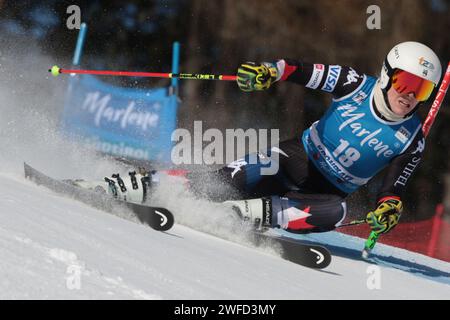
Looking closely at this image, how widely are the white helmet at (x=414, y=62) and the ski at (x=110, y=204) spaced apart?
155cm

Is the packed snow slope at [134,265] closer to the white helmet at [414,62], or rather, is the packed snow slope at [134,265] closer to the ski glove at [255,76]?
the ski glove at [255,76]

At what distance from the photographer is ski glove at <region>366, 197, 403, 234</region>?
13.8ft

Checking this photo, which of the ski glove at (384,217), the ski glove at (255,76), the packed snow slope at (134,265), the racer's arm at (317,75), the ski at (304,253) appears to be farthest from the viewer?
the racer's arm at (317,75)

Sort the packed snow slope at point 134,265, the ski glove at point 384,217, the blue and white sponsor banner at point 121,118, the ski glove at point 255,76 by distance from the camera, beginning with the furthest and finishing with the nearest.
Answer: the blue and white sponsor banner at point 121,118 < the ski glove at point 255,76 < the ski glove at point 384,217 < the packed snow slope at point 134,265

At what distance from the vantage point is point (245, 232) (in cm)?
428

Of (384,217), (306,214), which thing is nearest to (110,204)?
(306,214)

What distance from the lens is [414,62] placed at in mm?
4211

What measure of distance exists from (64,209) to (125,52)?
387 inches

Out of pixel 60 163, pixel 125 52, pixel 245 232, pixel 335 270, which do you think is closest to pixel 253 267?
pixel 335 270

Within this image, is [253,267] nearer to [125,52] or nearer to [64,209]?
[64,209]

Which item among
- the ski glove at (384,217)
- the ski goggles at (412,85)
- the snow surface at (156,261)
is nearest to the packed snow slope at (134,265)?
the snow surface at (156,261)

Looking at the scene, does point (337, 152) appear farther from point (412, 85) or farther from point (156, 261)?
point (156, 261)

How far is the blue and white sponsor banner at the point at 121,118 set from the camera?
356 inches

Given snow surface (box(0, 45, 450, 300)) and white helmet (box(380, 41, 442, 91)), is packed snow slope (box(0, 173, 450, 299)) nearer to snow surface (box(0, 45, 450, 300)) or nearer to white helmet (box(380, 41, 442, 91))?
snow surface (box(0, 45, 450, 300))
